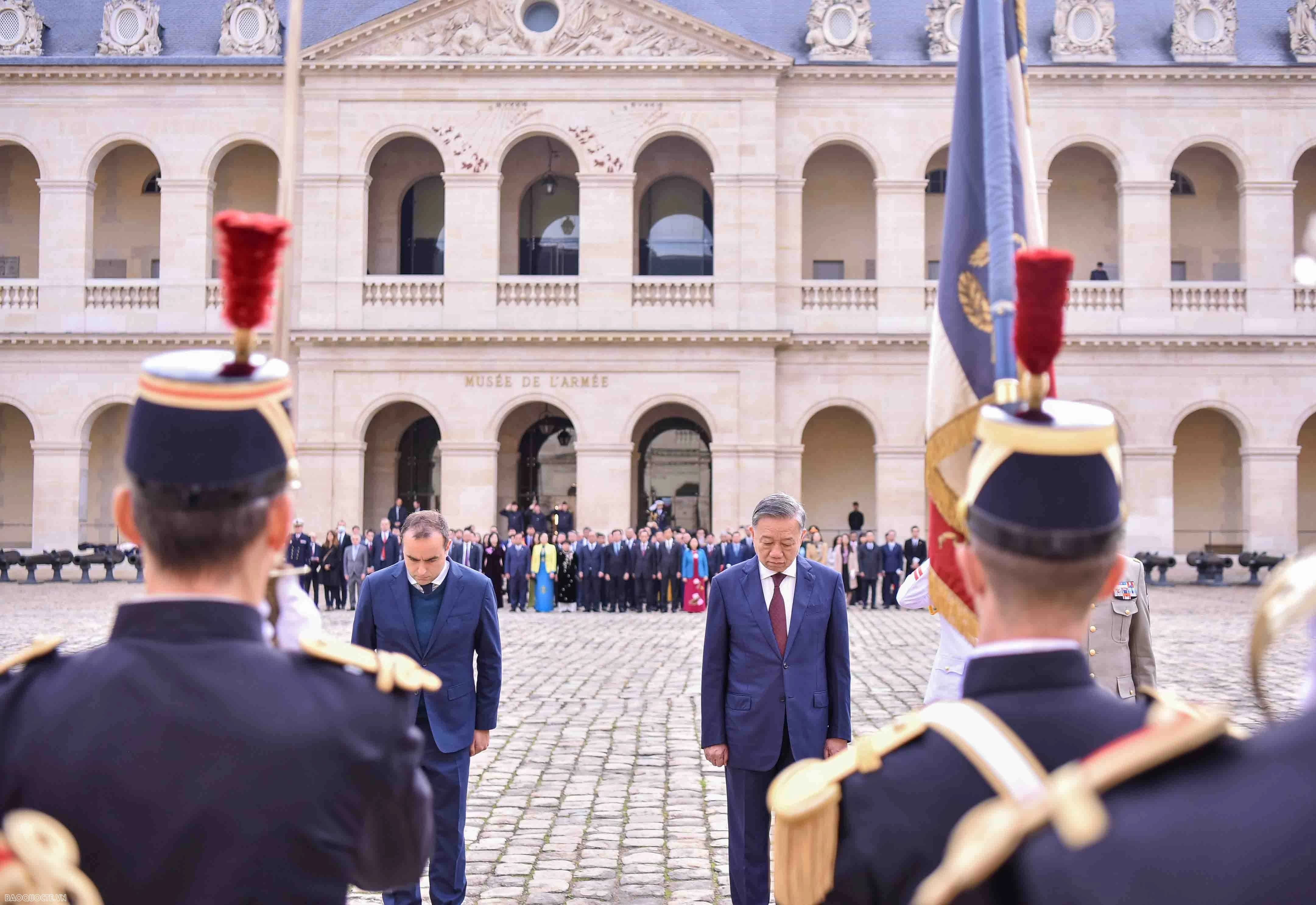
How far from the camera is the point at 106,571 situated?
3042cm

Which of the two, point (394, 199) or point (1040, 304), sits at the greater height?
point (394, 199)

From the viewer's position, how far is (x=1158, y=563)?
2902 centimetres

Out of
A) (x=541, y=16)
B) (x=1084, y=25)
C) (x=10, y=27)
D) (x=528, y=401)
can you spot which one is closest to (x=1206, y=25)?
(x=1084, y=25)

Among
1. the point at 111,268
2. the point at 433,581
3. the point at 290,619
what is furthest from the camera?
the point at 111,268

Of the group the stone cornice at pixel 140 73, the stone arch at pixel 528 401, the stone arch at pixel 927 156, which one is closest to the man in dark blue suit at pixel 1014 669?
the stone arch at pixel 528 401

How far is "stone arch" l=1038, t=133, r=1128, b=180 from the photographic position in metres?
30.6

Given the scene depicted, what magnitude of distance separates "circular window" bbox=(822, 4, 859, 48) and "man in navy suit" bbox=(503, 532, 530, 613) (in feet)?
49.2

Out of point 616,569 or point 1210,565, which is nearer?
point 616,569

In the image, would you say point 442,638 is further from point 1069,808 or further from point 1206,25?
point 1206,25

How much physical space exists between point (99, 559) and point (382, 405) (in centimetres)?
760

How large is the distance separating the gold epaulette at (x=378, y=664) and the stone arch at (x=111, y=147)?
31.9 meters

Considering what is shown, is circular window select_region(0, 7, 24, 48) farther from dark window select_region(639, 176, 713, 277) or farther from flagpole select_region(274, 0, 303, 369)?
flagpole select_region(274, 0, 303, 369)

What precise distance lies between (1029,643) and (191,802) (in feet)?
4.68

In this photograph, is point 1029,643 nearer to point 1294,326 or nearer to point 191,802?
point 191,802
